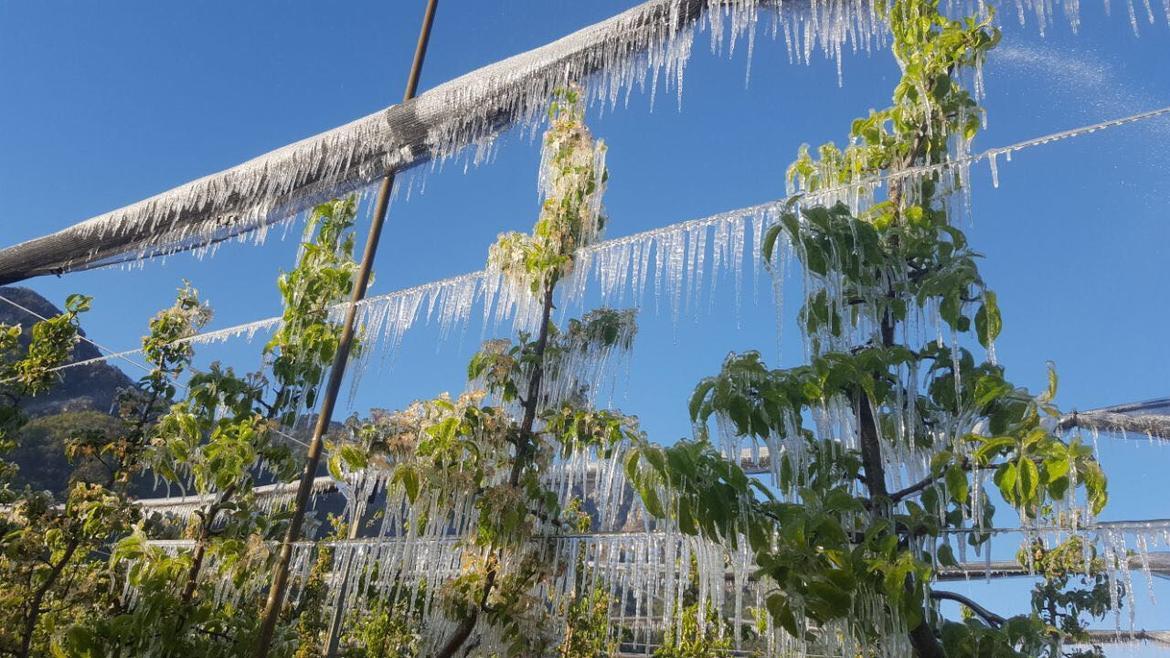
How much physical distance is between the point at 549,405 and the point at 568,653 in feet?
11.3

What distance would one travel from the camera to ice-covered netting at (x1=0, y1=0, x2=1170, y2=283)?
2.34 meters

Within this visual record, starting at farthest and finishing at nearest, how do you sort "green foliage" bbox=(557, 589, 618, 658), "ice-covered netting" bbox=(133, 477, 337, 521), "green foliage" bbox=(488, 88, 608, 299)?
"green foliage" bbox=(557, 589, 618, 658) → "ice-covered netting" bbox=(133, 477, 337, 521) → "green foliage" bbox=(488, 88, 608, 299)

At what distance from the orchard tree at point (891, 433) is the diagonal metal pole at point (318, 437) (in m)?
1.91

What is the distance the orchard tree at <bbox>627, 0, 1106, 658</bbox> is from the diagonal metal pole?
191 cm

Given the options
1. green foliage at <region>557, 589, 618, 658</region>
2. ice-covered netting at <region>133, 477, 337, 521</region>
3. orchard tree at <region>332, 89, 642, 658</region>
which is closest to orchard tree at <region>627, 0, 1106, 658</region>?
orchard tree at <region>332, 89, 642, 658</region>

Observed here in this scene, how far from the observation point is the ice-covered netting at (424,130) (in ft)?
7.67

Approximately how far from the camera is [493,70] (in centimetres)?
287

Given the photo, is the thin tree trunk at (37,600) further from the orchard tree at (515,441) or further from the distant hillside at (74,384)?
the distant hillside at (74,384)

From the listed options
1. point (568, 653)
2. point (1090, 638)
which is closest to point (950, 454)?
point (1090, 638)

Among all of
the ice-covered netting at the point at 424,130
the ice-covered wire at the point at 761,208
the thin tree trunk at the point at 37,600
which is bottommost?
the thin tree trunk at the point at 37,600

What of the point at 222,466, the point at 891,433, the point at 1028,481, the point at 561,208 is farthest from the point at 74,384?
the point at 1028,481

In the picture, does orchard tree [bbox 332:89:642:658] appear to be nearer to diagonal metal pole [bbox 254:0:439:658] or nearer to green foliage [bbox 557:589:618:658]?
diagonal metal pole [bbox 254:0:439:658]

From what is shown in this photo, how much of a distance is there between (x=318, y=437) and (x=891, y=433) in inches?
86.0

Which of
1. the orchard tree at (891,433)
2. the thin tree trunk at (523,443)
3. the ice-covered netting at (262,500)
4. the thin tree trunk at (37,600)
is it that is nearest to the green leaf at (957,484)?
the orchard tree at (891,433)
